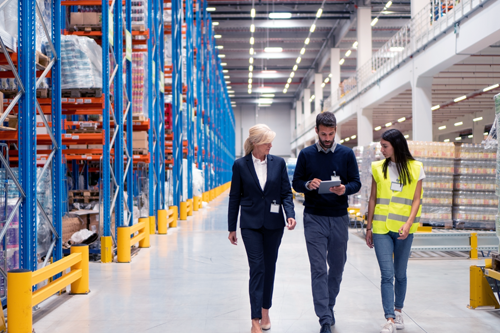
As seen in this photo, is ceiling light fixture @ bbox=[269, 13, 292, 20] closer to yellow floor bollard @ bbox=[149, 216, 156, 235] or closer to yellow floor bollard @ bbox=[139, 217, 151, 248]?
yellow floor bollard @ bbox=[149, 216, 156, 235]

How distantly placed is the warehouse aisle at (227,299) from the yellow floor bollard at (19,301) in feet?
0.87

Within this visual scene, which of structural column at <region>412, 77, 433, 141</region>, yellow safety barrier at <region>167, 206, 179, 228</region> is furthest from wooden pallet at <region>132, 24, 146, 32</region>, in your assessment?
structural column at <region>412, 77, 433, 141</region>

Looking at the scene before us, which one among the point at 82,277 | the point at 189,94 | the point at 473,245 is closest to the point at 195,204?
the point at 189,94

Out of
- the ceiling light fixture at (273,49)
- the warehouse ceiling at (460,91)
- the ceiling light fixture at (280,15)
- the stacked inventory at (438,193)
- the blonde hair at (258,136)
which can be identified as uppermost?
the ceiling light fixture at (280,15)

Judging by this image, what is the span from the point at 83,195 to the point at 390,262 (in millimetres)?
6164

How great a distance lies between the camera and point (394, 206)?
403 cm

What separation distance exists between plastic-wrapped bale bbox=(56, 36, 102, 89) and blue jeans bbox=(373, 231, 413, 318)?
4.57 m

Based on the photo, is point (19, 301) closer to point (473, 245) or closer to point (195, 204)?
point (473, 245)

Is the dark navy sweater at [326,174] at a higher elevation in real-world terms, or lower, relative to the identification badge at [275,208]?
higher

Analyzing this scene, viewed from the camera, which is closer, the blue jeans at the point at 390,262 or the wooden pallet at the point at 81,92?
the blue jeans at the point at 390,262

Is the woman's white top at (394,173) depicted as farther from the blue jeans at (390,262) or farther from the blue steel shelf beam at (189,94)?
the blue steel shelf beam at (189,94)

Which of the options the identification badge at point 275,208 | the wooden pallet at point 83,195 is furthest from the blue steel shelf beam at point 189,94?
the identification badge at point 275,208

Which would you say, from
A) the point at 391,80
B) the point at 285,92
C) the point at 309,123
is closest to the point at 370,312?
the point at 391,80

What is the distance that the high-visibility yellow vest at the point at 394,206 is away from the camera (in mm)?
3996
